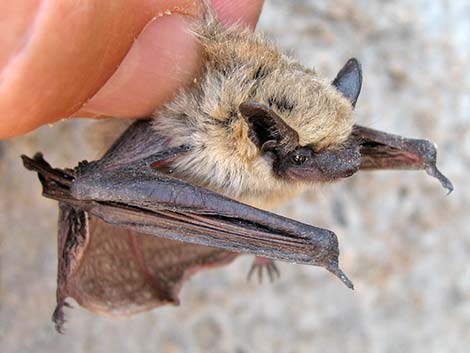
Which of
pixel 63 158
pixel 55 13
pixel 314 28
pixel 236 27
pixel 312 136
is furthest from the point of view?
pixel 314 28

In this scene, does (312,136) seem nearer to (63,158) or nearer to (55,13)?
(55,13)

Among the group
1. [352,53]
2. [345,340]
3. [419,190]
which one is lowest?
[345,340]

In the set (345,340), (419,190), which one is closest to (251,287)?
(345,340)

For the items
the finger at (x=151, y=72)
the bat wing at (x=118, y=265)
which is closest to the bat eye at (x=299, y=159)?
the finger at (x=151, y=72)

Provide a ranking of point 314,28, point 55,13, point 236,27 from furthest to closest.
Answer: point 314,28 → point 236,27 → point 55,13

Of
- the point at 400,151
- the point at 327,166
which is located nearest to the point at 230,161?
the point at 327,166

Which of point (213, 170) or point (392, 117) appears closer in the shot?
point (213, 170)
